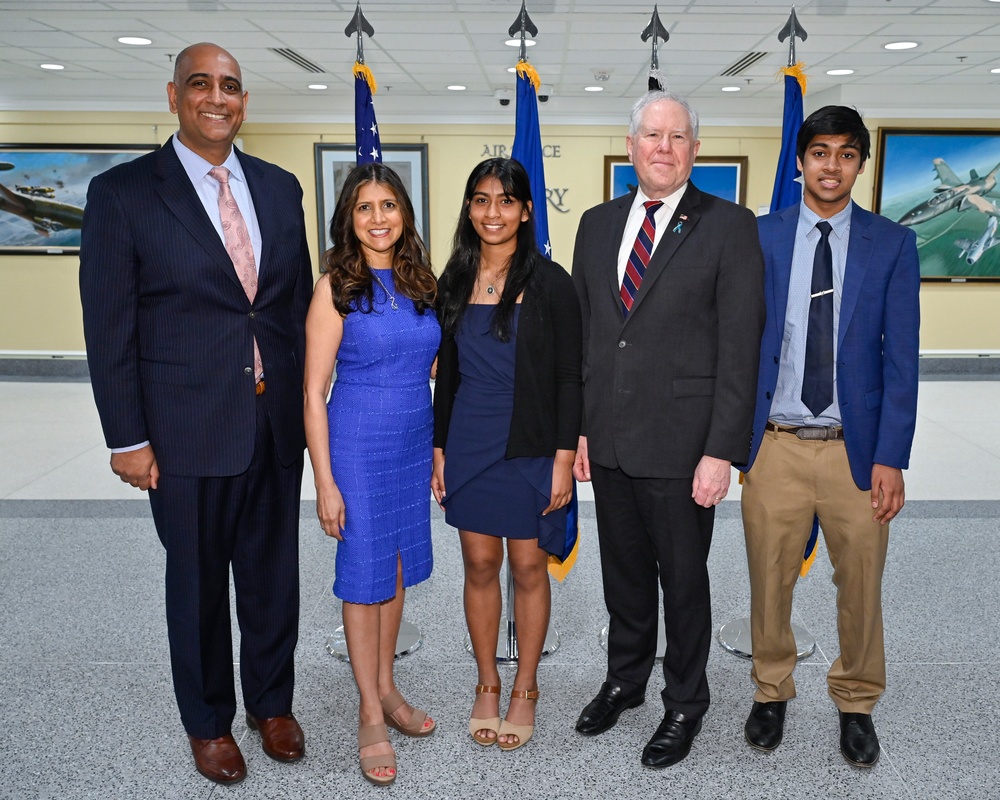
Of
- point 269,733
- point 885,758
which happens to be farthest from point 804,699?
point 269,733

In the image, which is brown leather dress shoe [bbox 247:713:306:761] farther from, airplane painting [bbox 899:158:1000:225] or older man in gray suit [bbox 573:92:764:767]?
airplane painting [bbox 899:158:1000:225]

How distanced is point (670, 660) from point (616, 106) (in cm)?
780

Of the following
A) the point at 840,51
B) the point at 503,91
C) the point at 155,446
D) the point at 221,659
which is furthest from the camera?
the point at 503,91

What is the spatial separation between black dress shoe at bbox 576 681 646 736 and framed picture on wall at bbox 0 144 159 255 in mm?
8371

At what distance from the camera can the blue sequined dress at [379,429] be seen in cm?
233

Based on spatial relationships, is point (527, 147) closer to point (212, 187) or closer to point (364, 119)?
point (364, 119)

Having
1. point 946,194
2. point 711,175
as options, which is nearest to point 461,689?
point 711,175

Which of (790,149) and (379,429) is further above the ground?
(790,149)

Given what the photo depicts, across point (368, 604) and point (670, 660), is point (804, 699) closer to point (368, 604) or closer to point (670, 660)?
point (670, 660)

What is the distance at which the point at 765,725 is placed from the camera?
2.59 m

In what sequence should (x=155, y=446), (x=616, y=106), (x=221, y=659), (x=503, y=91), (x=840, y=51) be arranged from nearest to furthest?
(x=155, y=446), (x=221, y=659), (x=840, y=51), (x=503, y=91), (x=616, y=106)

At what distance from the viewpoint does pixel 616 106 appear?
30.0 feet

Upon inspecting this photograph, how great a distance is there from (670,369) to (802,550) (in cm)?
76

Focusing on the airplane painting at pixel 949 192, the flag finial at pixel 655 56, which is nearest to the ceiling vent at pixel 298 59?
the flag finial at pixel 655 56
